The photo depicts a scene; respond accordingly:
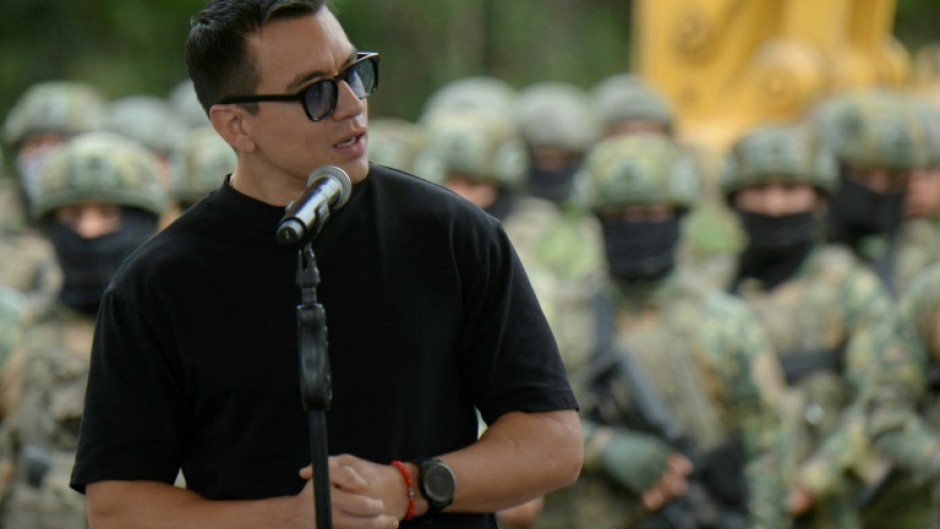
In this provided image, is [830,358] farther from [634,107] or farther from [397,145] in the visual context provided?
[634,107]

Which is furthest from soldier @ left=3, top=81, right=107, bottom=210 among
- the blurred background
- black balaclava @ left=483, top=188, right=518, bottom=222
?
the blurred background

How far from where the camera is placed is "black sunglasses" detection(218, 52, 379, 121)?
4.14 m

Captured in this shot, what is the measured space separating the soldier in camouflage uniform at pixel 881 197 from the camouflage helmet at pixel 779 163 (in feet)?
2.93

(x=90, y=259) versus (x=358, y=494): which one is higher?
(x=358, y=494)

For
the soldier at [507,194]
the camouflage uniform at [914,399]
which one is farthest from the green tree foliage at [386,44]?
the camouflage uniform at [914,399]

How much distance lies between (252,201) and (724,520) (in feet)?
14.1

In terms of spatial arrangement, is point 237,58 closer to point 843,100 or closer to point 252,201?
point 252,201

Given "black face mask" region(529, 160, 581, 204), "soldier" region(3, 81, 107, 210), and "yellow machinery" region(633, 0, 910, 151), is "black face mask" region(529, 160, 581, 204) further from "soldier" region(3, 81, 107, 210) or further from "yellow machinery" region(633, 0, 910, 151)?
"soldier" region(3, 81, 107, 210)

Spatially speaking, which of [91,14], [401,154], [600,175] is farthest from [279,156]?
[91,14]

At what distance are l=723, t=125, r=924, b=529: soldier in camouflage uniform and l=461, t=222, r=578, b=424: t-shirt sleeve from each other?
436 cm

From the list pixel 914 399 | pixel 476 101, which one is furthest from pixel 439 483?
pixel 476 101

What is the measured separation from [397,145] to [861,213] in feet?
11.3

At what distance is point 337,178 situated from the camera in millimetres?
3996

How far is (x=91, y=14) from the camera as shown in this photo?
1112 inches
